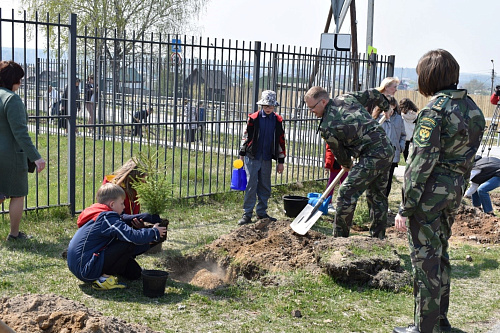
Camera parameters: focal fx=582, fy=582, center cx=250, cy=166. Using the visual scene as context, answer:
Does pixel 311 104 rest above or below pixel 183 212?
above

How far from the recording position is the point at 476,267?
6.90 metres

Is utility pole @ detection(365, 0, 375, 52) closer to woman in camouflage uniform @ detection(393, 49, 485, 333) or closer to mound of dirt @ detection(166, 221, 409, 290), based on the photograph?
mound of dirt @ detection(166, 221, 409, 290)

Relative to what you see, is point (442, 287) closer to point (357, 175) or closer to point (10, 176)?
point (357, 175)

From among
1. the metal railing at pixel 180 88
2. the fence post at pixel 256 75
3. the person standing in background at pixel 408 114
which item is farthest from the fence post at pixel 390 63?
the fence post at pixel 256 75

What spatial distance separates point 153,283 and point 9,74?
300 cm

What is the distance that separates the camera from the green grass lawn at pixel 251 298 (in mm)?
4914

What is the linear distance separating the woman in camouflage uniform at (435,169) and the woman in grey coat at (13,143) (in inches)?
164

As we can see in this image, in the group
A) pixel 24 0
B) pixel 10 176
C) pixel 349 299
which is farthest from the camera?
pixel 24 0

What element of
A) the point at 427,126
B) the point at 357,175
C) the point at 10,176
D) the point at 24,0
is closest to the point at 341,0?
the point at 357,175

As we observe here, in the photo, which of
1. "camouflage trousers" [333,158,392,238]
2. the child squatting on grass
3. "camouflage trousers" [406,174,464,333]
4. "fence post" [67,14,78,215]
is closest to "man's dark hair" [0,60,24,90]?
"fence post" [67,14,78,215]

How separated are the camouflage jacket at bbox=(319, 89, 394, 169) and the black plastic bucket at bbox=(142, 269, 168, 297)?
2.59 meters

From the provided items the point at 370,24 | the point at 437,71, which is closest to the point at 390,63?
the point at 370,24

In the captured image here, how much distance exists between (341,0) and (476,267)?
447 inches

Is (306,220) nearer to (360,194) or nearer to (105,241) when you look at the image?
(360,194)
